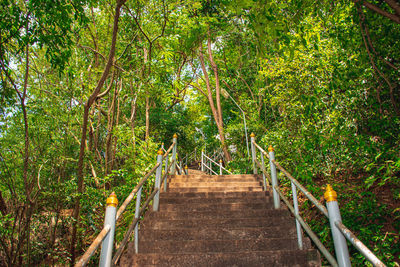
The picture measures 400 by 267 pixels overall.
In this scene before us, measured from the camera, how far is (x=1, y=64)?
3805 millimetres

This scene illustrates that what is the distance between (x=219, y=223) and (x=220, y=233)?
0.24m

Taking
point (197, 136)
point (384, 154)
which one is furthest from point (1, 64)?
point (197, 136)

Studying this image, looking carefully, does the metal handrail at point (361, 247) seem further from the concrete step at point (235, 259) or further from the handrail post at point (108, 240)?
the handrail post at point (108, 240)

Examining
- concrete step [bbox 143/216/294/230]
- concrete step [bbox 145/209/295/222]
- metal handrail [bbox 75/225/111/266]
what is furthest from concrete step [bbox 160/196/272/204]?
metal handrail [bbox 75/225/111/266]

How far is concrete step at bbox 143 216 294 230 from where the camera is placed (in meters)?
3.51

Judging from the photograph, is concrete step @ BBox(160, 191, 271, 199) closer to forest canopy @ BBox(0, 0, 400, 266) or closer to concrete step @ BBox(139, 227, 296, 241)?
forest canopy @ BBox(0, 0, 400, 266)

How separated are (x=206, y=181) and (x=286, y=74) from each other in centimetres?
312

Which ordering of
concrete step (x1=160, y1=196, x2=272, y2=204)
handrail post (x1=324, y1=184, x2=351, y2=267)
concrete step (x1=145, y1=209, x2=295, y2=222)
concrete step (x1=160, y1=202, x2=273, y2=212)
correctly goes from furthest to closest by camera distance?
1. concrete step (x1=160, y1=196, x2=272, y2=204)
2. concrete step (x1=160, y1=202, x2=273, y2=212)
3. concrete step (x1=145, y1=209, x2=295, y2=222)
4. handrail post (x1=324, y1=184, x2=351, y2=267)

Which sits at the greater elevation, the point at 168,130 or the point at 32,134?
the point at 168,130

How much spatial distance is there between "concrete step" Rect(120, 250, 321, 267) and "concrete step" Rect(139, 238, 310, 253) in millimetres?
346

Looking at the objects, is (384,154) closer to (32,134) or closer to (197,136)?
(32,134)

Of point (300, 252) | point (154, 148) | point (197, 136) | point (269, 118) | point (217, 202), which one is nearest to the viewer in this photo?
point (300, 252)

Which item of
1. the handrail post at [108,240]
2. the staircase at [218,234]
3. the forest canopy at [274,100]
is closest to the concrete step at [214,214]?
the staircase at [218,234]

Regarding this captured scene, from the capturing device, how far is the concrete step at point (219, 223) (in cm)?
351
